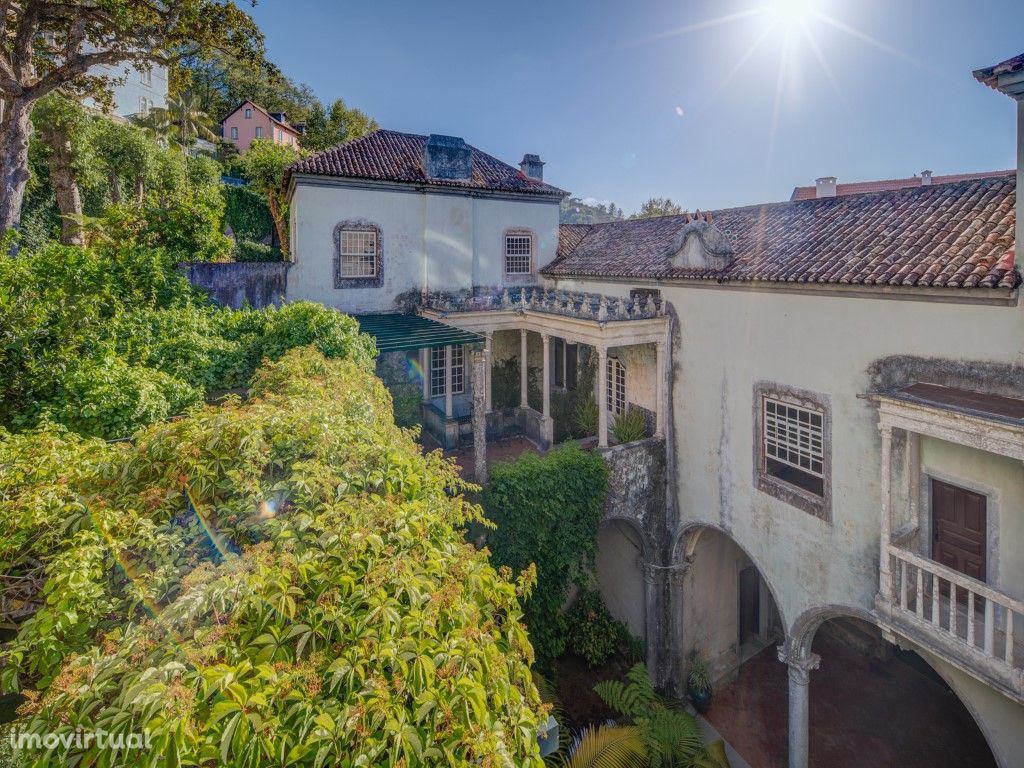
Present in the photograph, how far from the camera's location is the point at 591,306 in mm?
15312

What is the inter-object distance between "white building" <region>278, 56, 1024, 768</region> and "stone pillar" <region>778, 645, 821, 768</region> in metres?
0.05

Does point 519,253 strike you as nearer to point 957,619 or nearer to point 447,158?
point 447,158

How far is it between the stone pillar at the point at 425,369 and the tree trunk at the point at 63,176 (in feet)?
49.6

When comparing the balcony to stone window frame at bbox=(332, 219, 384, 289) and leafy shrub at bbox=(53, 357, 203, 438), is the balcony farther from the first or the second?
stone window frame at bbox=(332, 219, 384, 289)

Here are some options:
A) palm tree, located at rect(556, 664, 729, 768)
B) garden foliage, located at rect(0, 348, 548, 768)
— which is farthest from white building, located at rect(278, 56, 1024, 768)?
garden foliage, located at rect(0, 348, 548, 768)

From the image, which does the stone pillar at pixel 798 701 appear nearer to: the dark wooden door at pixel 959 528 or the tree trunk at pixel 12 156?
the dark wooden door at pixel 959 528

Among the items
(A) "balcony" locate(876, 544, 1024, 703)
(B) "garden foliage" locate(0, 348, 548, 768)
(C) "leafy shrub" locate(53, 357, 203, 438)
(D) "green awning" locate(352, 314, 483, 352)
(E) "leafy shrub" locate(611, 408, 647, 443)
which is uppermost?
(D) "green awning" locate(352, 314, 483, 352)

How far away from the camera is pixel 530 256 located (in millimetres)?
20000

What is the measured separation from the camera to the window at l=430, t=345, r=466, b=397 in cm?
1814

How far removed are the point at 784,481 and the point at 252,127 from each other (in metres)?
53.0

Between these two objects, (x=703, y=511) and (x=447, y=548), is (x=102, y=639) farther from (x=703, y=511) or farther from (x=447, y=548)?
(x=703, y=511)

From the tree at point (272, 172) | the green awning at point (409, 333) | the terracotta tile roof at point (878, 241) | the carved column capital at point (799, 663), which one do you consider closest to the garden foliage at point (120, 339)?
the green awning at point (409, 333)

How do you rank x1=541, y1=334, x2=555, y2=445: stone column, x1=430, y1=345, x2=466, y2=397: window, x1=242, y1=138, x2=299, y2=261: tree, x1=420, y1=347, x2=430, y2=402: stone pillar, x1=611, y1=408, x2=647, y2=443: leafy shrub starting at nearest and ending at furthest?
x1=611, y1=408, x2=647, y2=443: leafy shrub, x1=541, y1=334, x2=555, y2=445: stone column, x1=420, y1=347, x2=430, y2=402: stone pillar, x1=430, y1=345, x2=466, y2=397: window, x1=242, y1=138, x2=299, y2=261: tree

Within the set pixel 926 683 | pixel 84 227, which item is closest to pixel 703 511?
pixel 926 683
